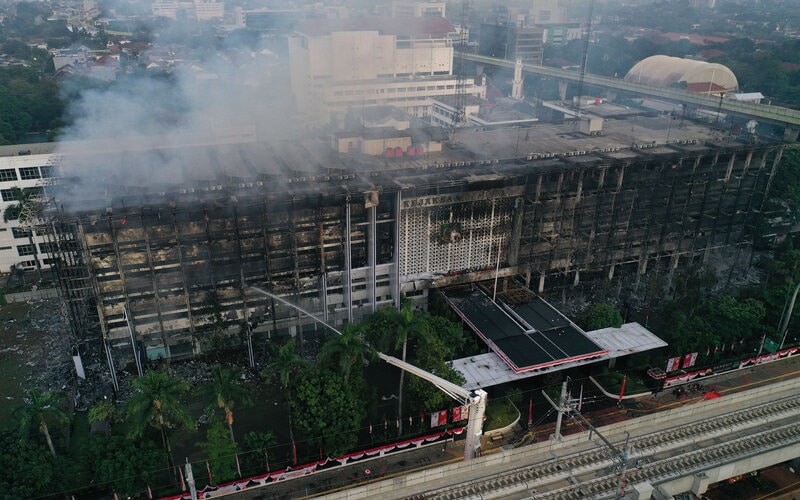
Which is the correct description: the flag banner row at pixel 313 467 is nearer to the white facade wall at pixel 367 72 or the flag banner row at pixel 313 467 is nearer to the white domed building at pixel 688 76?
the white facade wall at pixel 367 72

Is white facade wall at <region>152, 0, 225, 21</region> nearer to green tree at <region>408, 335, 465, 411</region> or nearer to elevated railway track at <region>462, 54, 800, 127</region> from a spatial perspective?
elevated railway track at <region>462, 54, 800, 127</region>

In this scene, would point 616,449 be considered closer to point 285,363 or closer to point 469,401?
point 469,401

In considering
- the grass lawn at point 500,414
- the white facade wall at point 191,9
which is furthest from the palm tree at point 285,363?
the white facade wall at point 191,9

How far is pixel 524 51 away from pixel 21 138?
58.4 metres

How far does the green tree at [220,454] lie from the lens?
16734mm

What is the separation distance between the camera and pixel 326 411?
17.9 m

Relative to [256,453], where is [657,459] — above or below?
above

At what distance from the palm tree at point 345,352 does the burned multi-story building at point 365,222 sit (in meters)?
5.74

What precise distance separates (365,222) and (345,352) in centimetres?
741

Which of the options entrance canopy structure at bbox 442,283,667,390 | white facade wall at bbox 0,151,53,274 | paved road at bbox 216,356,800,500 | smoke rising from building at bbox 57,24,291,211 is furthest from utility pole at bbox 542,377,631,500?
white facade wall at bbox 0,151,53,274

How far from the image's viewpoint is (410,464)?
1881 cm

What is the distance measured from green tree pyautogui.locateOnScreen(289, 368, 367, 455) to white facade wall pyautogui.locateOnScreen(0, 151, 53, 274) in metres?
18.5

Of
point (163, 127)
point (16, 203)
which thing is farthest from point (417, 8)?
point (16, 203)

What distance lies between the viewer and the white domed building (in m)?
54.9
